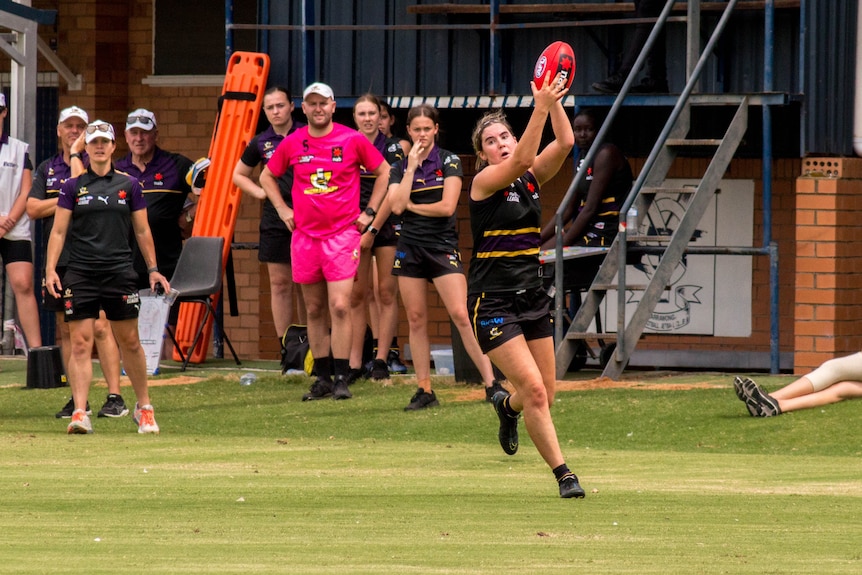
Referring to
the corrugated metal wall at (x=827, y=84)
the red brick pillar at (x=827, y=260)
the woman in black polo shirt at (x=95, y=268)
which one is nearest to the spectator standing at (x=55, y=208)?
the woman in black polo shirt at (x=95, y=268)

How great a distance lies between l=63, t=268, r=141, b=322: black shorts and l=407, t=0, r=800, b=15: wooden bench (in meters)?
5.75

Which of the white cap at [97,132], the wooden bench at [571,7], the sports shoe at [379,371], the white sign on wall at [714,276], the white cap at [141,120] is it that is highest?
the wooden bench at [571,7]

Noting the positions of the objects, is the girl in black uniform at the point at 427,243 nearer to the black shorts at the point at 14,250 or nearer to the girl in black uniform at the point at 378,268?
the girl in black uniform at the point at 378,268

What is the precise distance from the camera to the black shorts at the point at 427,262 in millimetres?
11539

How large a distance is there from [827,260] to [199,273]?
5.45 meters

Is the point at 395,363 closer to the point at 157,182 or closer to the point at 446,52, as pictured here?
the point at 157,182

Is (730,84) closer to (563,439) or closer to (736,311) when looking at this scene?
(736,311)

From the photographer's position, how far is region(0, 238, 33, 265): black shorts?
13734 millimetres

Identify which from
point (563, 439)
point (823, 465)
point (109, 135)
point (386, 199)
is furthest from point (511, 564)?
point (386, 199)

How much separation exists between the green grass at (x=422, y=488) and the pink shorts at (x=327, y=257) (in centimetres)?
93

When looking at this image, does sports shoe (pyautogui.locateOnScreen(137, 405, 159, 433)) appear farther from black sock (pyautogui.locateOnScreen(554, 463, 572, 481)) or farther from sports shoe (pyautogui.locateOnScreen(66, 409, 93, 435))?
black sock (pyautogui.locateOnScreen(554, 463, 572, 481))

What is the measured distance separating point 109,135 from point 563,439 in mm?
3465

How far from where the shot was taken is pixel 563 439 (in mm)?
10516

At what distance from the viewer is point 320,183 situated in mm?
12031
